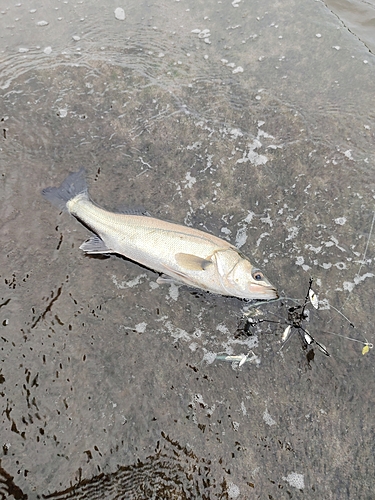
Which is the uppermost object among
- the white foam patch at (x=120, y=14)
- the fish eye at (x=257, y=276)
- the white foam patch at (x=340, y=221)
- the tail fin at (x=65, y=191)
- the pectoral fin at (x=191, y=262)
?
the white foam patch at (x=120, y=14)

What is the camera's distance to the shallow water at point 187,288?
301cm

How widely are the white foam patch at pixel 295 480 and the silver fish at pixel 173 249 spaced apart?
1.37m

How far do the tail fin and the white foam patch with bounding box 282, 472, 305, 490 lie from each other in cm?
310

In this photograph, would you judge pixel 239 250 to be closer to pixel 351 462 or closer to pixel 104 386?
pixel 104 386

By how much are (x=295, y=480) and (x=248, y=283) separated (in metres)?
1.54

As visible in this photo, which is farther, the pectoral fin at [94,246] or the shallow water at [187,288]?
the pectoral fin at [94,246]

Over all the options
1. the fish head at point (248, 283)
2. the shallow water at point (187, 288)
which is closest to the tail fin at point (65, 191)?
the shallow water at point (187, 288)

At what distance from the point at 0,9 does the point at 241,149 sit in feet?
15.2

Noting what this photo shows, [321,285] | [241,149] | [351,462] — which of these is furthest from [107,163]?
[351,462]

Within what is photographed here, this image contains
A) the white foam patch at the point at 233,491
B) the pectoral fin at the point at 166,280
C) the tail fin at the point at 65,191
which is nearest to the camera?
the white foam patch at the point at 233,491

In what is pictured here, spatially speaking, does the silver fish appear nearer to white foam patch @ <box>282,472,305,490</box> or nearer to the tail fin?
the tail fin

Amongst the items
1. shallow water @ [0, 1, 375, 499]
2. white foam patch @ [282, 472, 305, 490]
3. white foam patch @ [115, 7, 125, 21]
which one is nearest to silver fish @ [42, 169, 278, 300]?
shallow water @ [0, 1, 375, 499]

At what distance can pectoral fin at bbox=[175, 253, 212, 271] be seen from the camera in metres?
3.40

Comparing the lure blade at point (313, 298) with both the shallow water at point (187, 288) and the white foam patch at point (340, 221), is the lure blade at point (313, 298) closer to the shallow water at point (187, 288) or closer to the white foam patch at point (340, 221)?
the shallow water at point (187, 288)
